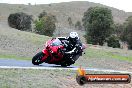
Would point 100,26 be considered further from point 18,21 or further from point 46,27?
point 18,21

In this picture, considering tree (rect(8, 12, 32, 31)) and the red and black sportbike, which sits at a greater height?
the red and black sportbike

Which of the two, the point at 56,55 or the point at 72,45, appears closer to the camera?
the point at 72,45

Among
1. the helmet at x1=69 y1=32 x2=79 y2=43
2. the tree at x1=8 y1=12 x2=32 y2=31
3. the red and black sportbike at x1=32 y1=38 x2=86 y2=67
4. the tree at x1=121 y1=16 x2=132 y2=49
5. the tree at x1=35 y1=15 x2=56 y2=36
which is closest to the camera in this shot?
the helmet at x1=69 y1=32 x2=79 y2=43

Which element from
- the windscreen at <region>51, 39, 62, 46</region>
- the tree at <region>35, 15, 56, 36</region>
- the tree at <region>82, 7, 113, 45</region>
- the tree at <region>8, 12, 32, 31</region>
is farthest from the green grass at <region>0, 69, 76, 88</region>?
the tree at <region>35, 15, 56, 36</region>

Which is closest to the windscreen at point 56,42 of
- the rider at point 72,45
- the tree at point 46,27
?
the rider at point 72,45

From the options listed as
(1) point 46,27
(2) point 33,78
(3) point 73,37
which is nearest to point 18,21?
(1) point 46,27

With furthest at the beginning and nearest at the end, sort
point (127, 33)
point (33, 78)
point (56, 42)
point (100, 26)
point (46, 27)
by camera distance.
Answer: point (127, 33) < point (46, 27) < point (100, 26) < point (56, 42) < point (33, 78)

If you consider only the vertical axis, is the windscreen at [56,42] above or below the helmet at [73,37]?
below

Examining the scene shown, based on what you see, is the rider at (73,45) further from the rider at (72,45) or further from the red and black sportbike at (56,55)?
the red and black sportbike at (56,55)

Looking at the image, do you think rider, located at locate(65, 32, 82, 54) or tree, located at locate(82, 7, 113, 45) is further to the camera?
tree, located at locate(82, 7, 113, 45)

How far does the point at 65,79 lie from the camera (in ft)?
59.8

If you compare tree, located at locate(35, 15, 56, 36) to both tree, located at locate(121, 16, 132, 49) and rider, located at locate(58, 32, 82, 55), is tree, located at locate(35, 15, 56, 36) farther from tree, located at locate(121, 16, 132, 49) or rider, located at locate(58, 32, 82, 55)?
rider, located at locate(58, 32, 82, 55)

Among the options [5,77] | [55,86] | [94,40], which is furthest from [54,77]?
[94,40]

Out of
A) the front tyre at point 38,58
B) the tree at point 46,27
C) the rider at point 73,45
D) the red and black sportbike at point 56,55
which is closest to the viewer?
the rider at point 73,45
